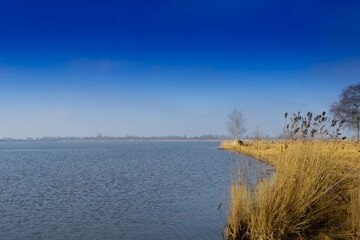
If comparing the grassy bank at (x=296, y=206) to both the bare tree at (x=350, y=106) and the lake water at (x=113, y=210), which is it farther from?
the bare tree at (x=350, y=106)

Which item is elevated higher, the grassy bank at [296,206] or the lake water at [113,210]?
the grassy bank at [296,206]

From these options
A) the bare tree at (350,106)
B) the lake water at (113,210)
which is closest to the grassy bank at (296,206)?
the lake water at (113,210)

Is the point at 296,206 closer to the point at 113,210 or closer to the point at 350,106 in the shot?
the point at 113,210

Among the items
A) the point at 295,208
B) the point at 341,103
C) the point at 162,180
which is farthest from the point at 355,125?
the point at 295,208

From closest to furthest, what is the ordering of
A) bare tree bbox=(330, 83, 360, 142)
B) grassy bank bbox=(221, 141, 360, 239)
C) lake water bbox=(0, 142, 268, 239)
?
grassy bank bbox=(221, 141, 360, 239), lake water bbox=(0, 142, 268, 239), bare tree bbox=(330, 83, 360, 142)

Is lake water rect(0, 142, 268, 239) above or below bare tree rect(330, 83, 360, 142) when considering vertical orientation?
below

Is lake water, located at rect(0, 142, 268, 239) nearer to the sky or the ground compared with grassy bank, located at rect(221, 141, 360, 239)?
nearer to the ground

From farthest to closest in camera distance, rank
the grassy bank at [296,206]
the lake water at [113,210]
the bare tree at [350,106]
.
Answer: the bare tree at [350,106], the lake water at [113,210], the grassy bank at [296,206]

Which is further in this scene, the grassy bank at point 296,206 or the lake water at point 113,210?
the lake water at point 113,210

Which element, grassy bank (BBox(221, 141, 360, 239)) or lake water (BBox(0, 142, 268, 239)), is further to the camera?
lake water (BBox(0, 142, 268, 239))

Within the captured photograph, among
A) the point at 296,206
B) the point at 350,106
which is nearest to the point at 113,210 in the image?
the point at 296,206

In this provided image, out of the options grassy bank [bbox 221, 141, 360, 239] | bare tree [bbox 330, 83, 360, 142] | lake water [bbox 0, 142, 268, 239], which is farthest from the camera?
bare tree [bbox 330, 83, 360, 142]

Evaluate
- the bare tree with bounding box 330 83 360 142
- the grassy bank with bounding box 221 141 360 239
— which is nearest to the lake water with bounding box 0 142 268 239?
the grassy bank with bounding box 221 141 360 239

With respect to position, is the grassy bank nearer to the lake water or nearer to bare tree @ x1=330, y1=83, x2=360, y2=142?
the lake water
